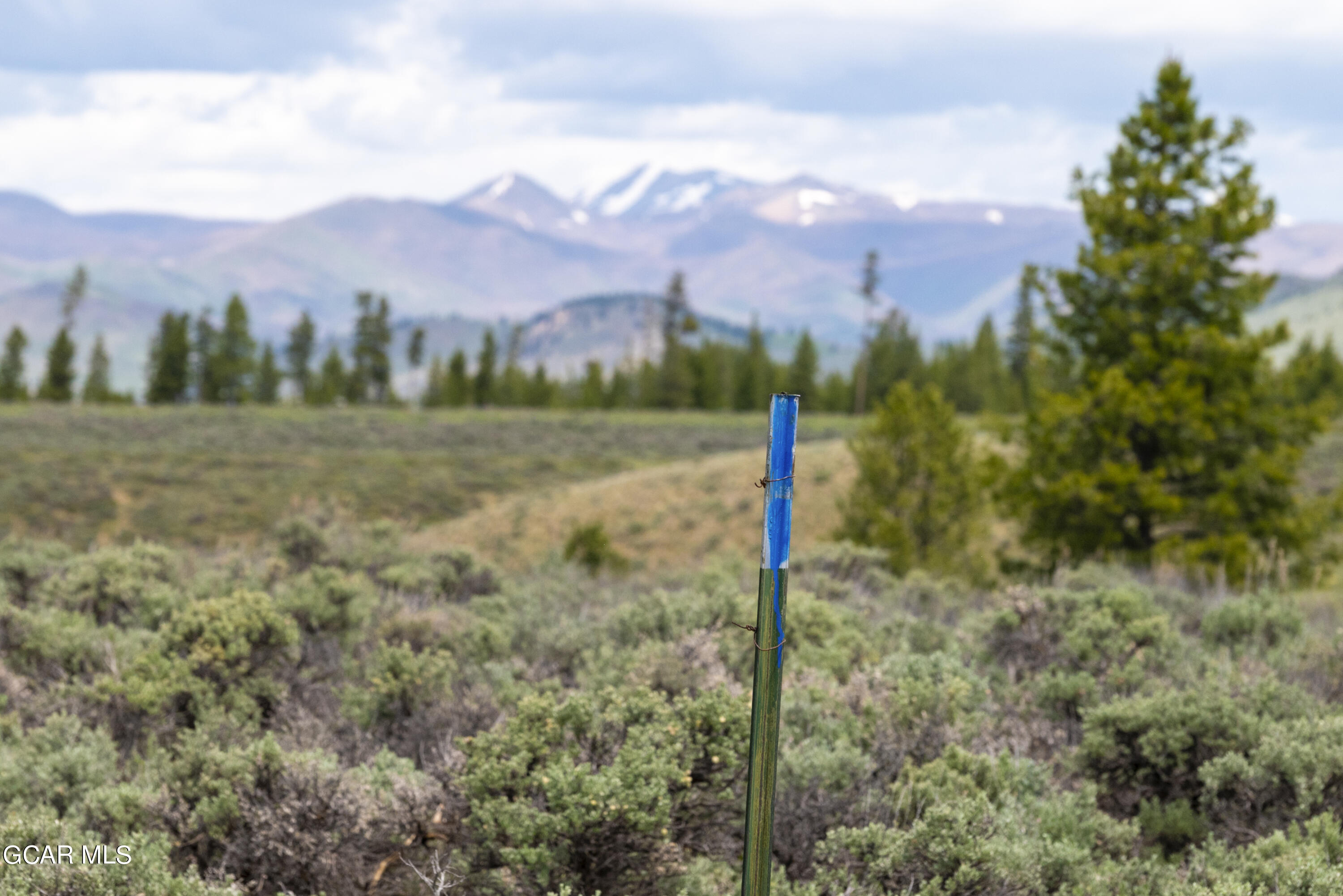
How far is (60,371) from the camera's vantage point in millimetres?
75062

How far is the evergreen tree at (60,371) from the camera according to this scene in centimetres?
7400

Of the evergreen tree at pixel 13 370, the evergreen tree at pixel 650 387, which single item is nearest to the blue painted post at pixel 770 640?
the evergreen tree at pixel 650 387

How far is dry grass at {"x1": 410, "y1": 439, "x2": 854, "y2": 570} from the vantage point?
26.9 metres

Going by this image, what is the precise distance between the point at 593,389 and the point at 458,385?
37.1ft

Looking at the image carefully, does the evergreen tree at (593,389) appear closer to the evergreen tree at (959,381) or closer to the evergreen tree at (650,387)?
the evergreen tree at (650,387)

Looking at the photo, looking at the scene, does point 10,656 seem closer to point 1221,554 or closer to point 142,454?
point 1221,554

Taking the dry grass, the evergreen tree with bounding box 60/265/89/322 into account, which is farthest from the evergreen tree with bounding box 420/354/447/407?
the dry grass

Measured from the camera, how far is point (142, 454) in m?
42.1

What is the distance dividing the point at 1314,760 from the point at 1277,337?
10141mm

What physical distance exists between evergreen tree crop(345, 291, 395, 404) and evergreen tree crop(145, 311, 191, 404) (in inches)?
497

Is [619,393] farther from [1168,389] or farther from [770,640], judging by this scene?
[770,640]

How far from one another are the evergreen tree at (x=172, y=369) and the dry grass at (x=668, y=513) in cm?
5311

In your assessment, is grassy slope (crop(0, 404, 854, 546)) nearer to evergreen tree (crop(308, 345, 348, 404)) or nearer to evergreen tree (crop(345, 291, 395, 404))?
evergreen tree (crop(345, 291, 395, 404))

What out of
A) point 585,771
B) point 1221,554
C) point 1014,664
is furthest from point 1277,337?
point 585,771
